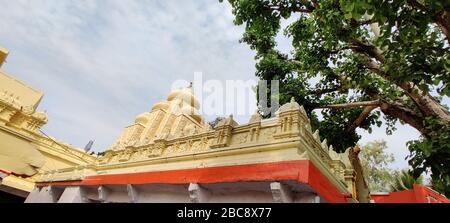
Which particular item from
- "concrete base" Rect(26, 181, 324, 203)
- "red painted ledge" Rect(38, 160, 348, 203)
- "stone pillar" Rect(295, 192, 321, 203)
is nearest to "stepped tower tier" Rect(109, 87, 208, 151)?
"concrete base" Rect(26, 181, 324, 203)

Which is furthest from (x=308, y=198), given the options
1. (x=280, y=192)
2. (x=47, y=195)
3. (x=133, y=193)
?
(x=47, y=195)

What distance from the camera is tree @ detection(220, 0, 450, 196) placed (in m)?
4.92

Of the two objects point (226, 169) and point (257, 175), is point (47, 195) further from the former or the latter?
point (257, 175)

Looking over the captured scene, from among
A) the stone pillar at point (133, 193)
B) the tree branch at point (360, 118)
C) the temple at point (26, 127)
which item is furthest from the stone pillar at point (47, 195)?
the tree branch at point (360, 118)

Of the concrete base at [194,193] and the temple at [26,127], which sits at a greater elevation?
the temple at [26,127]

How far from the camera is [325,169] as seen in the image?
514 centimetres

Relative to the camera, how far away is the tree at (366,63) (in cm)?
492

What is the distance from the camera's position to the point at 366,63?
7.79m

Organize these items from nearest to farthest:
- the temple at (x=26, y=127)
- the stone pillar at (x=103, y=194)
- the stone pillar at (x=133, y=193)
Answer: the stone pillar at (x=133, y=193), the stone pillar at (x=103, y=194), the temple at (x=26, y=127)

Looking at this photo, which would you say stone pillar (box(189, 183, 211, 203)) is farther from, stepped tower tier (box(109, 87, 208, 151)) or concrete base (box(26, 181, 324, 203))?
stepped tower tier (box(109, 87, 208, 151))

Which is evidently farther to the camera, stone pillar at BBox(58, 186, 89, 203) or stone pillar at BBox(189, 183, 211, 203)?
stone pillar at BBox(58, 186, 89, 203)

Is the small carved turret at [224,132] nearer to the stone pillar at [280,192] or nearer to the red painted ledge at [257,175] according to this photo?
the red painted ledge at [257,175]
